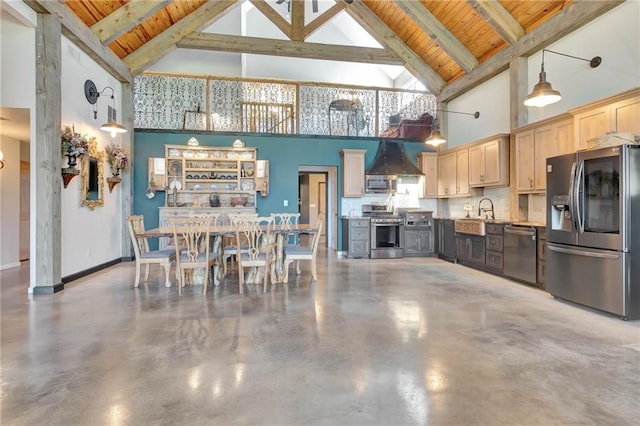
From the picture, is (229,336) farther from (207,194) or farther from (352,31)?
(352,31)

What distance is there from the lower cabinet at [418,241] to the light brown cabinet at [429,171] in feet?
3.01

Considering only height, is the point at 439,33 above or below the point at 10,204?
above

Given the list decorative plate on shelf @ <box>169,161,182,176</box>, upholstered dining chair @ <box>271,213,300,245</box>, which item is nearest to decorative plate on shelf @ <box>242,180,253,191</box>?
upholstered dining chair @ <box>271,213,300,245</box>

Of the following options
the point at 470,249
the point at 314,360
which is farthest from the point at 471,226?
the point at 314,360

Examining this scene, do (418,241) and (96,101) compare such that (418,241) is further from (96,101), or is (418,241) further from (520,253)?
(96,101)

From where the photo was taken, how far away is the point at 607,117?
12.7 ft

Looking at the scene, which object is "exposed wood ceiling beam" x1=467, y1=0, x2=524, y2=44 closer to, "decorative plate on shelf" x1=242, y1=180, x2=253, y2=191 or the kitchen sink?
the kitchen sink

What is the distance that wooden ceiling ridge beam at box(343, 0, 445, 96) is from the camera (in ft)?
25.0

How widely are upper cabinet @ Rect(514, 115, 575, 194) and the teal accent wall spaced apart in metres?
3.13

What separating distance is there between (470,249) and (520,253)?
4.31ft

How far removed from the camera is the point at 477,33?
6301mm

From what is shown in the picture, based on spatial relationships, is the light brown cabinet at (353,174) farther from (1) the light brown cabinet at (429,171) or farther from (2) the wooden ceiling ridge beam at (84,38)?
(2) the wooden ceiling ridge beam at (84,38)

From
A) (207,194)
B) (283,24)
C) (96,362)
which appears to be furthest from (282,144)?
(96,362)

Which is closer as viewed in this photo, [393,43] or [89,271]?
[89,271]
